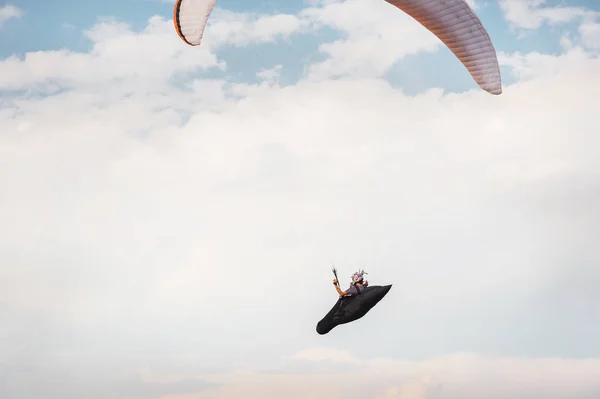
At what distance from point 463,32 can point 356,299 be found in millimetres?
9471

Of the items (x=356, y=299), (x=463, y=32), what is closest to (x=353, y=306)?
(x=356, y=299)

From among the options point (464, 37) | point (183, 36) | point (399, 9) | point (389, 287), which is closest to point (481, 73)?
point (464, 37)

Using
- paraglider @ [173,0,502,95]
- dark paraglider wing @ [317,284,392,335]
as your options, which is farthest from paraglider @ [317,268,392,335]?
paraglider @ [173,0,502,95]

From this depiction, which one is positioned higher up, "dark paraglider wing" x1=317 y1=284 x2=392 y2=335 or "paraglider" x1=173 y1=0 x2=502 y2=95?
"paraglider" x1=173 y1=0 x2=502 y2=95

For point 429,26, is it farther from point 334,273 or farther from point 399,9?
point 334,273

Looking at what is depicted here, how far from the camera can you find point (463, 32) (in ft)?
104

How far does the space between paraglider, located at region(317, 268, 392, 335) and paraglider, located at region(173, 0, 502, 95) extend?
25.8 ft

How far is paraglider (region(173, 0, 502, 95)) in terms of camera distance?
3133cm

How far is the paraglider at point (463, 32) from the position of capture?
103ft

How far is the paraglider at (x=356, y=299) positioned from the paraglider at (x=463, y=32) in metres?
7.85

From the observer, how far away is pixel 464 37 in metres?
31.9

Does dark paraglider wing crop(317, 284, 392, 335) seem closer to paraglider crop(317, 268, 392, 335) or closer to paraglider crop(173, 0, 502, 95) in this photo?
paraglider crop(317, 268, 392, 335)

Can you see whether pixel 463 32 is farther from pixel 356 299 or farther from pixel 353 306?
pixel 353 306

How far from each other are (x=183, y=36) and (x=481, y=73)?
1023 cm
